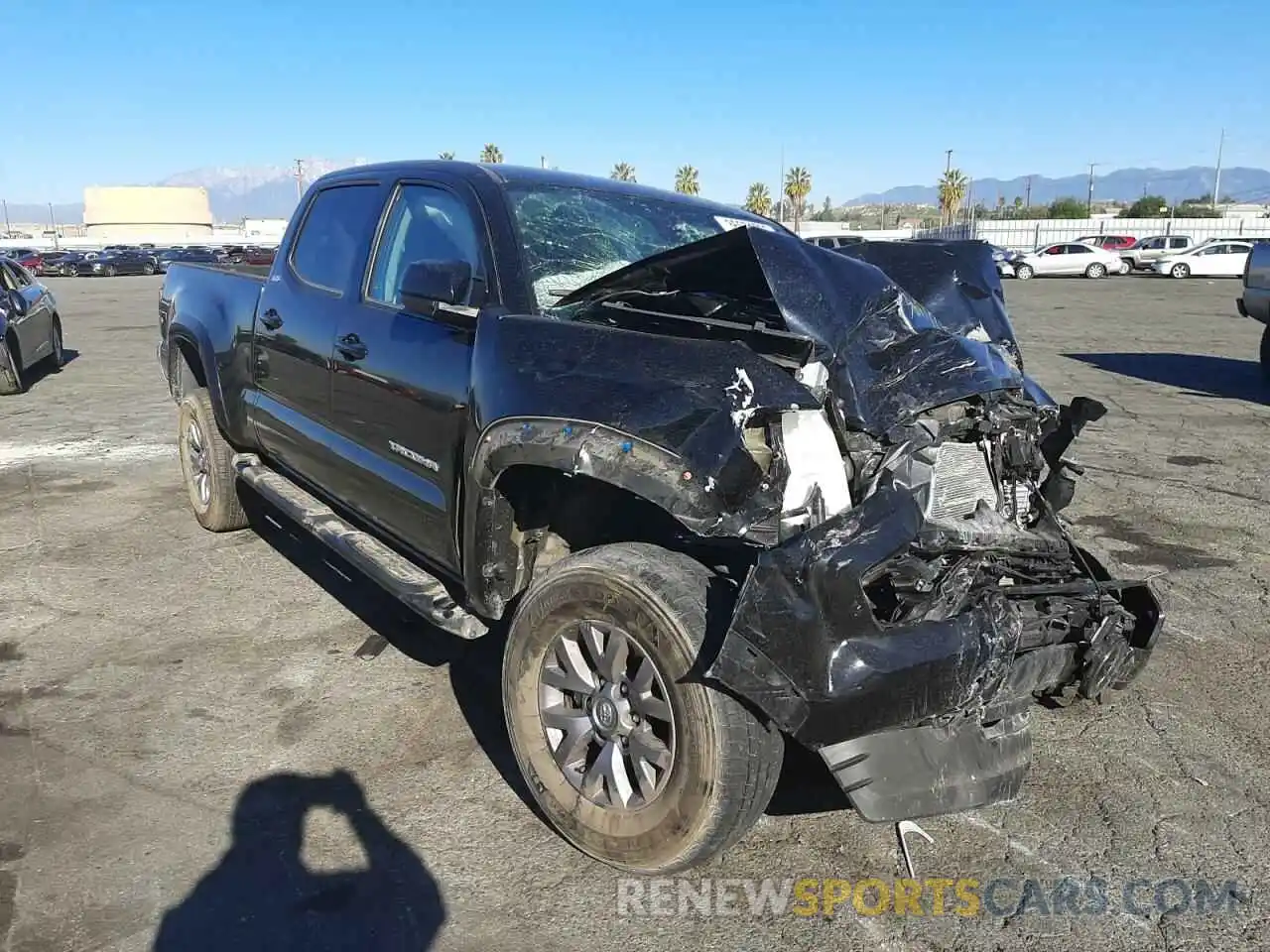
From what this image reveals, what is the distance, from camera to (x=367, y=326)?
3828mm

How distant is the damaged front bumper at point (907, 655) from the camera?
92.4 inches

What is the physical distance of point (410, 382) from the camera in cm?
346

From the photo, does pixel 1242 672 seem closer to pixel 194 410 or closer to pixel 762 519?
pixel 762 519

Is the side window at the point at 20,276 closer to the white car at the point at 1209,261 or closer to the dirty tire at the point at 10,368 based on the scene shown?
the dirty tire at the point at 10,368

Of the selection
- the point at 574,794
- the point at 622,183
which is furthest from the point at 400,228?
the point at 574,794

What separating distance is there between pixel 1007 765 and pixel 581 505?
4.89ft

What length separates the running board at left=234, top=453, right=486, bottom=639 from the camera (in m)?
3.42

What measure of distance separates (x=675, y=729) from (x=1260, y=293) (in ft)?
37.8

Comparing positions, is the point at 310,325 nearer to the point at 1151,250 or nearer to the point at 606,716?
the point at 606,716

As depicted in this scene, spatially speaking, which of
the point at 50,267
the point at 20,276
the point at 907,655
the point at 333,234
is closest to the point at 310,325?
the point at 333,234

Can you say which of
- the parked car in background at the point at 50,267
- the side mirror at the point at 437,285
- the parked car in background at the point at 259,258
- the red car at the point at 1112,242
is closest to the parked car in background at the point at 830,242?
the side mirror at the point at 437,285

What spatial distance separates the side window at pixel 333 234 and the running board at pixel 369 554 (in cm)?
101

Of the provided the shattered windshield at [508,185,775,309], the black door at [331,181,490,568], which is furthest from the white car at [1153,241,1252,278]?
the black door at [331,181,490,568]

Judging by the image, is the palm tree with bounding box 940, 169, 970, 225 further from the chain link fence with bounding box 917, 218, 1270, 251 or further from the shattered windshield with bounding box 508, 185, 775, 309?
the shattered windshield with bounding box 508, 185, 775, 309
